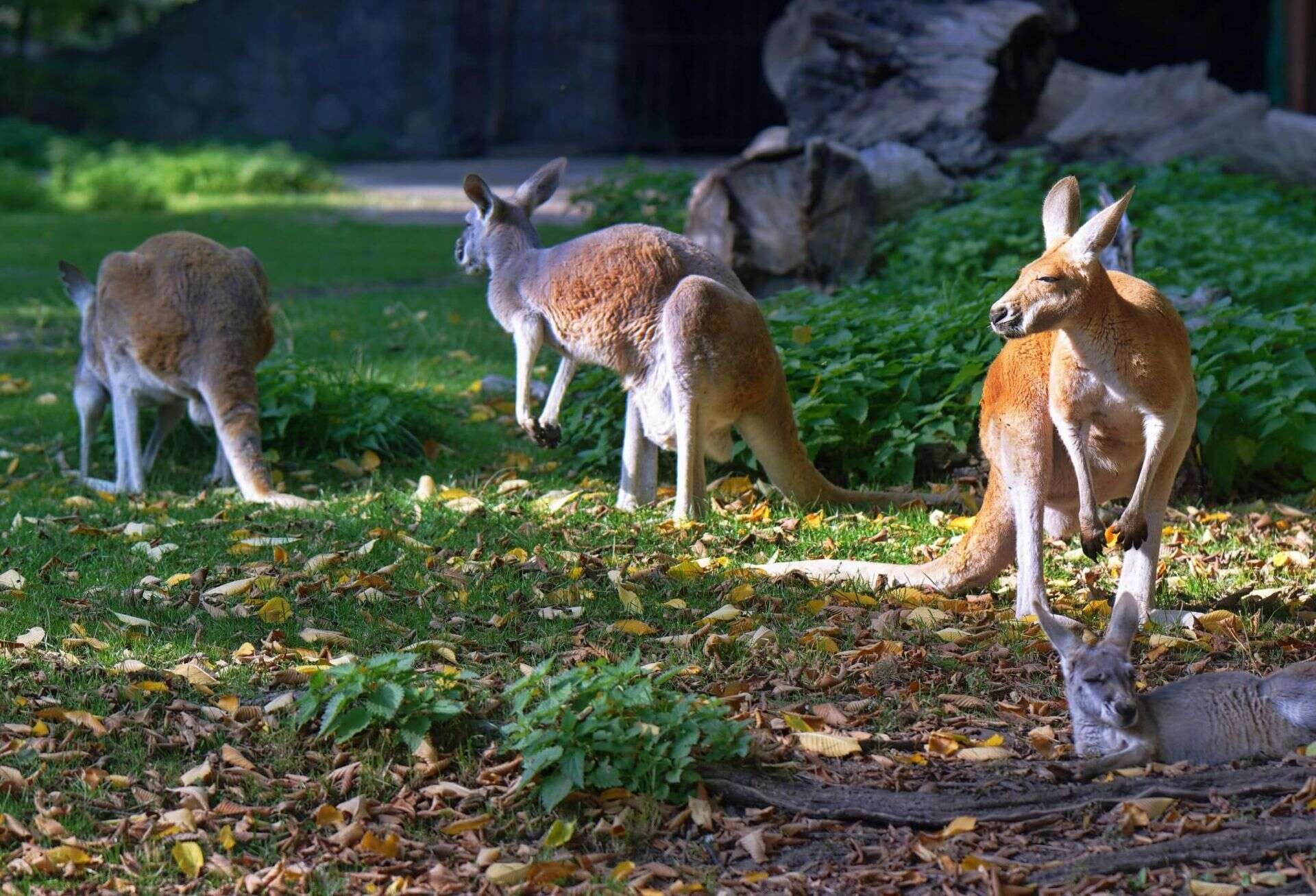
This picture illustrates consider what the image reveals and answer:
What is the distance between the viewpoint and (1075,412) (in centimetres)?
397

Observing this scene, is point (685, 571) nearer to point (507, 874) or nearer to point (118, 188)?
point (507, 874)

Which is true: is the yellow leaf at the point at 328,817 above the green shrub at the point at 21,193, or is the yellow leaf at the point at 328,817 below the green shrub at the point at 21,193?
above

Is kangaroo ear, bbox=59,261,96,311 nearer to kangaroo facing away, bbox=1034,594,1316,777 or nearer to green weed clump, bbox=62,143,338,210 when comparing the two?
kangaroo facing away, bbox=1034,594,1316,777

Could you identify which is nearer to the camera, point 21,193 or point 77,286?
point 77,286

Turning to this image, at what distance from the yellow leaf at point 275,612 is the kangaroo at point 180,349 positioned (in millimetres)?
1425

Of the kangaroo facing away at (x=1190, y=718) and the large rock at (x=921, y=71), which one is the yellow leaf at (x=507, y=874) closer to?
the kangaroo facing away at (x=1190, y=718)

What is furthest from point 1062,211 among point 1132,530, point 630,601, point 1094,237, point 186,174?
point 186,174

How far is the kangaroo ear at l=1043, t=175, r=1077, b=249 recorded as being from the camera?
4.09 m

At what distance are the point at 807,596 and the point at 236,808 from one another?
1959 millimetres

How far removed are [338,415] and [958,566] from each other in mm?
3255

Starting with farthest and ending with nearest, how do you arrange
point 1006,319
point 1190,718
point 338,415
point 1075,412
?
point 338,415, point 1075,412, point 1006,319, point 1190,718

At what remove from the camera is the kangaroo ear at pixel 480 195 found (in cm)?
579

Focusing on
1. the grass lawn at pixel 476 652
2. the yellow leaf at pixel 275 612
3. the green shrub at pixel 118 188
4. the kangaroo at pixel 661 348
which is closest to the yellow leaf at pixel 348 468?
the grass lawn at pixel 476 652

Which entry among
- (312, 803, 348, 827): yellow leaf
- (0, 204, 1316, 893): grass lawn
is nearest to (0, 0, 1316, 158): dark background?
(0, 204, 1316, 893): grass lawn
